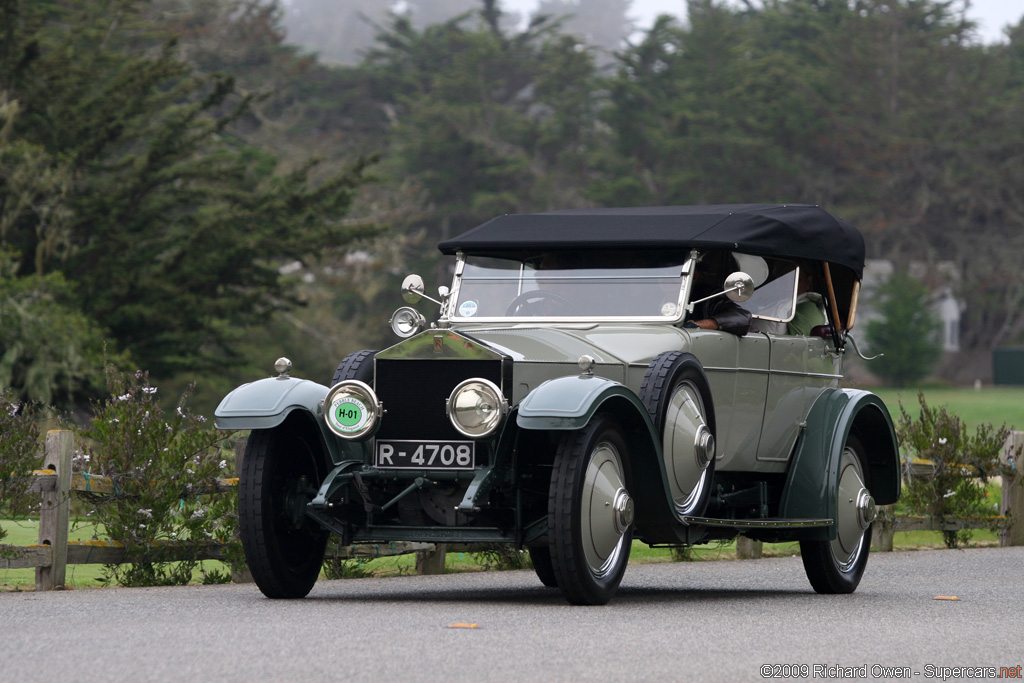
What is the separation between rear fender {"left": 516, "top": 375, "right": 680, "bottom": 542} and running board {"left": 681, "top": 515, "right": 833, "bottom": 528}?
210 mm

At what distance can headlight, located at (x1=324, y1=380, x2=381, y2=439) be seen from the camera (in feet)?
28.6

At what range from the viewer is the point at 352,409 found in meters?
8.79

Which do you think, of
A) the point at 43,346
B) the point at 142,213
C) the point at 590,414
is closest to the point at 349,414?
the point at 590,414

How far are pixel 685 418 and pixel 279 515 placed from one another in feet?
7.77

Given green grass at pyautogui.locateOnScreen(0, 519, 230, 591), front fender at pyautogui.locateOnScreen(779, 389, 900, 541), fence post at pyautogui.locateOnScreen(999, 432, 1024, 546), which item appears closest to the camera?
front fender at pyautogui.locateOnScreen(779, 389, 900, 541)

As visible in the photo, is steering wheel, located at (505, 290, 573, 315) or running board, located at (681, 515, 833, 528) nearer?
running board, located at (681, 515, 833, 528)

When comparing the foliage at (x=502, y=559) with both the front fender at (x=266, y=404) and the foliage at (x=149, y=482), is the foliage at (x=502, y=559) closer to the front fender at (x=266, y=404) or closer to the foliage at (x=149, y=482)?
the foliage at (x=149, y=482)

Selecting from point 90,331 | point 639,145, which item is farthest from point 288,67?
point 90,331

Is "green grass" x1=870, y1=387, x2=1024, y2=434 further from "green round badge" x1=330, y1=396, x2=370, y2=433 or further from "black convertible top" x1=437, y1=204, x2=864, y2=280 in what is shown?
"green round badge" x1=330, y1=396, x2=370, y2=433

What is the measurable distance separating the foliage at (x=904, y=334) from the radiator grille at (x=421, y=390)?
173ft

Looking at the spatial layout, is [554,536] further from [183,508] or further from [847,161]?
[847,161]

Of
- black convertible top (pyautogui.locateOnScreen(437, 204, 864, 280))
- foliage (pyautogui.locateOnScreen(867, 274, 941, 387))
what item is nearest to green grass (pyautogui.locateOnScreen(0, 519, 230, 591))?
black convertible top (pyautogui.locateOnScreen(437, 204, 864, 280))

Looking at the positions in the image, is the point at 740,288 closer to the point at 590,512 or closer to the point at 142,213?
the point at 590,512

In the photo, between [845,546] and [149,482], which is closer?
[149,482]
